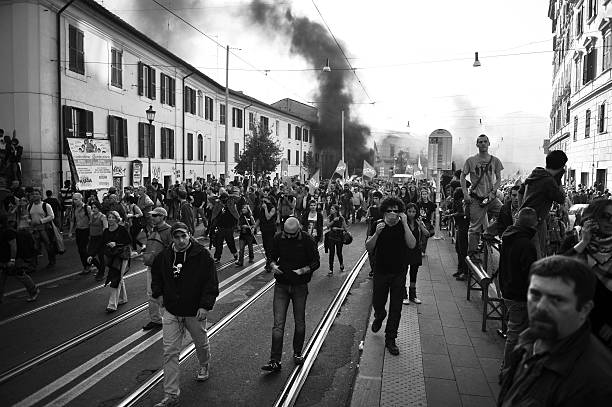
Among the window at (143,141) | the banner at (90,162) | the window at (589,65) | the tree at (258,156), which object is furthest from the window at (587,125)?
the banner at (90,162)

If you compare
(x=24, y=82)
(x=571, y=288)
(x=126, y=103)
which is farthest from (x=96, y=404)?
(x=126, y=103)

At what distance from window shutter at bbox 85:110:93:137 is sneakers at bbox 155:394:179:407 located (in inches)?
792

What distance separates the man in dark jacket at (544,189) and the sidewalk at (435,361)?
1525mm

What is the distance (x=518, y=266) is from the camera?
4.75 meters

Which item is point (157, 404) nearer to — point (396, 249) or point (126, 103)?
point (396, 249)

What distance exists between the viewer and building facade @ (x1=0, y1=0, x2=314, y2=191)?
1961 centimetres

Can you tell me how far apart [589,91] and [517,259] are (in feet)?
93.4

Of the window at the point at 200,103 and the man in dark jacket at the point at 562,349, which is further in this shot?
the window at the point at 200,103

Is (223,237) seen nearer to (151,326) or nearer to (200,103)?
(151,326)

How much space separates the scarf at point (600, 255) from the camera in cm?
338

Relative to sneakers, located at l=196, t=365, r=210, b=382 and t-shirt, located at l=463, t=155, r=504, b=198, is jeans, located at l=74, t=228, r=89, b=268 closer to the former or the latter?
sneakers, located at l=196, t=365, r=210, b=382

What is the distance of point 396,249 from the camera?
252 inches

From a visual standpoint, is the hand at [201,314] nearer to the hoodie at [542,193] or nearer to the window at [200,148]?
the hoodie at [542,193]

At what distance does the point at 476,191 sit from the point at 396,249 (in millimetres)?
2853
